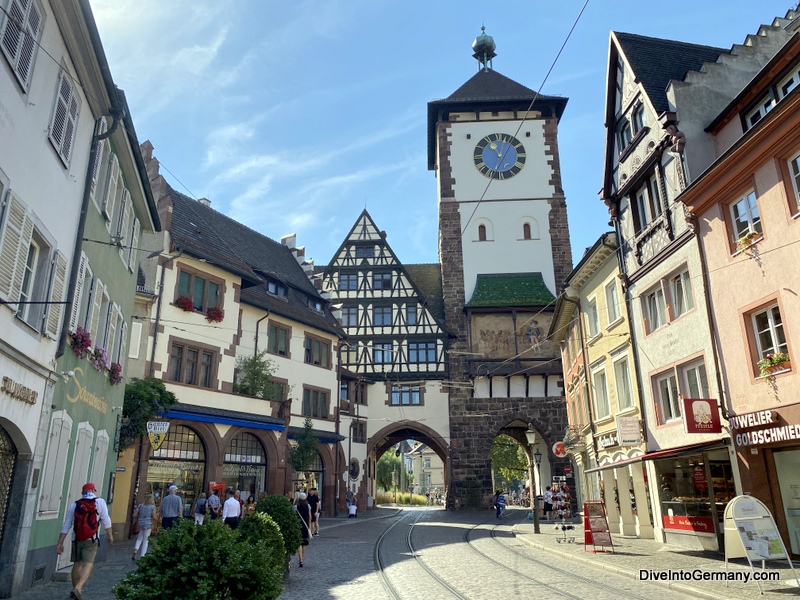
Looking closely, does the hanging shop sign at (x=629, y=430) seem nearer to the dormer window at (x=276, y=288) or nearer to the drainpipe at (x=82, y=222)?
the drainpipe at (x=82, y=222)

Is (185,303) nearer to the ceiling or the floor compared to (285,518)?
nearer to the ceiling

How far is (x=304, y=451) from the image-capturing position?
3045 centimetres

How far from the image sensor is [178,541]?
20.6ft

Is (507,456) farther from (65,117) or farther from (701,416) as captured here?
(65,117)

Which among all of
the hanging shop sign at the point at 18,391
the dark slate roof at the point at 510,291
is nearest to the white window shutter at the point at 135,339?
the hanging shop sign at the point at 18,391

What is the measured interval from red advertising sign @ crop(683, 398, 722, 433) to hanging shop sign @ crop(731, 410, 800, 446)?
17.5 inches

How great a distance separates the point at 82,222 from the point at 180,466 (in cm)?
1426

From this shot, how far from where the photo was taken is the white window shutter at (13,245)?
8.40 metres

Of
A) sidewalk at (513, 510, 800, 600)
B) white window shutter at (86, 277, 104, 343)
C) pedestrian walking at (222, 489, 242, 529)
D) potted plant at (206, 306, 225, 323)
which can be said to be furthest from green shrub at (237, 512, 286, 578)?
potted plant at (206, 306, 225, 323)

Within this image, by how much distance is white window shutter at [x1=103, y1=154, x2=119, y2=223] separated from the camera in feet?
44.2

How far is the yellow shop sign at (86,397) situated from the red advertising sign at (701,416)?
12.2m

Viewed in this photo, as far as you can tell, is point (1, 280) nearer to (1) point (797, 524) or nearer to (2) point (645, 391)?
(1) point (797, 524)

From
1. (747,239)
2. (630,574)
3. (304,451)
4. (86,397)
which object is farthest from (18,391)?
(304,451)

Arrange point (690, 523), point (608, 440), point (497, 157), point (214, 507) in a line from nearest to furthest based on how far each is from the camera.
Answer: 1. point (690, 523)
2. point (214, 507)
3. point (608, 440)
4. point (497, 157)
